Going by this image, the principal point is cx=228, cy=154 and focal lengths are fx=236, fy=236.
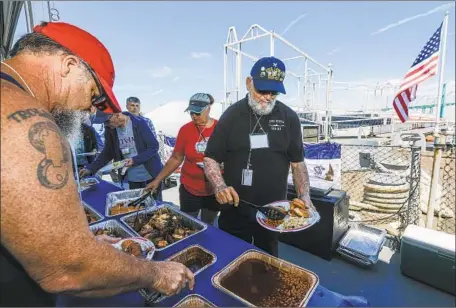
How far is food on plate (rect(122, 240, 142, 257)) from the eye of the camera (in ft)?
4.16

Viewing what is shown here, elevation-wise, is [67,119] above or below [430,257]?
above

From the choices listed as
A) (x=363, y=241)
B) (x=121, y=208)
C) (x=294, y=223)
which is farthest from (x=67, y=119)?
(x=363, y=241)

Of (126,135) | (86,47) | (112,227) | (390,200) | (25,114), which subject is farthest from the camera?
(390,200)

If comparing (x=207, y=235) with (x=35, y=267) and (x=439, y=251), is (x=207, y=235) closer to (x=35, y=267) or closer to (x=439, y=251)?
(x=35, y=267)

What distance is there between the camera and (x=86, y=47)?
0.88 metres

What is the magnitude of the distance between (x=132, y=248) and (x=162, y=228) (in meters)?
0.40

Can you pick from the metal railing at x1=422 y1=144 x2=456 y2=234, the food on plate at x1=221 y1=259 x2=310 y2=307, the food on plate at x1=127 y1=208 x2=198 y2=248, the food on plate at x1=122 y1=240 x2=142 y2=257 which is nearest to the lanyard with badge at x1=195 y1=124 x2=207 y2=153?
the food on plate at x1=127 y1=208 x2=198 y2=248

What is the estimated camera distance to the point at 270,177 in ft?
6.62

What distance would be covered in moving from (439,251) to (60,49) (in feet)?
9.68

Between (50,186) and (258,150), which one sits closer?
(50,186)

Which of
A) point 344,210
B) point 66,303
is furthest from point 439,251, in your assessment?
point 66,303

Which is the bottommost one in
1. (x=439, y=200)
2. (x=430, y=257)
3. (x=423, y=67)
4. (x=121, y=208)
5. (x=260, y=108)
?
(x=439, y=200)

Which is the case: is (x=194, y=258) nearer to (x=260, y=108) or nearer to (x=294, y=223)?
(x=294, y=223)

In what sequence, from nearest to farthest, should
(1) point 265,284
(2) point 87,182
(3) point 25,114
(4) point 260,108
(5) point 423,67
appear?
1. (3) point 25,114
2. (1) point 265,284
3. (4) point 260,108
4. (2) point 87,182
5. (5) point 423,67
